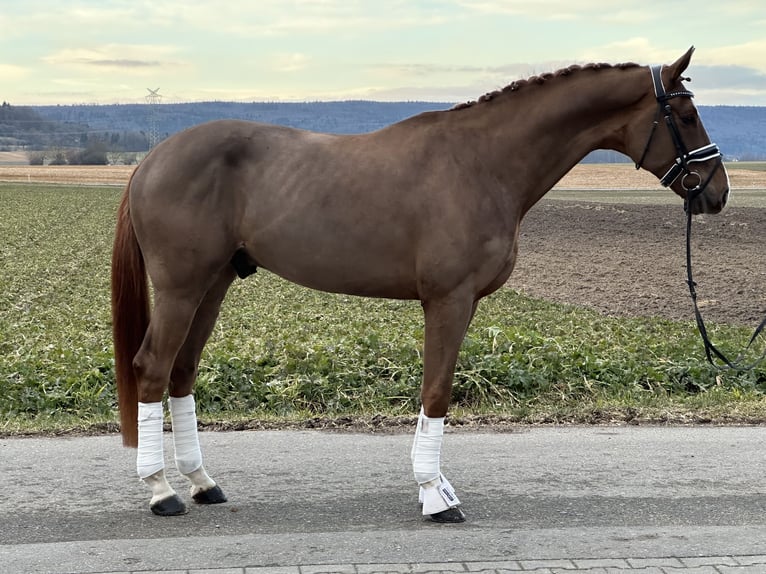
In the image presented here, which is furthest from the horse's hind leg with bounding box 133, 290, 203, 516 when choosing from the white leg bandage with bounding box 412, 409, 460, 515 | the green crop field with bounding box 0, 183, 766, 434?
the green crop field with bounding box 0, 183, 766, 434

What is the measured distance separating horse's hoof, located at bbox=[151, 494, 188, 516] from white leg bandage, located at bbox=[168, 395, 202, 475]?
252 millimetres

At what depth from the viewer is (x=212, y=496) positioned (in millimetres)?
5004

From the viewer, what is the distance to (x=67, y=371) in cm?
788

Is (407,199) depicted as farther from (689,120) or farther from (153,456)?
(153,456)

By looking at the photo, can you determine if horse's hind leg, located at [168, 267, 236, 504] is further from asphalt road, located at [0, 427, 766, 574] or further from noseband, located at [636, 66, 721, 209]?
noseband, located at [636, 66, 721, 209]

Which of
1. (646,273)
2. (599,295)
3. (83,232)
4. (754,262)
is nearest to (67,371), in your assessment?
(599,295)

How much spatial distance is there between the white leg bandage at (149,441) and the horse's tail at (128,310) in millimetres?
303

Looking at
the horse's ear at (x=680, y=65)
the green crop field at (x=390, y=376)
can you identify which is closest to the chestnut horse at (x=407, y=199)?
the horse's ear at (x=680, y=65)

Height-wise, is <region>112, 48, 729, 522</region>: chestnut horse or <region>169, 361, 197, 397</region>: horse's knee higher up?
<region>112, 48, 729, 522</region>: chestnut horse

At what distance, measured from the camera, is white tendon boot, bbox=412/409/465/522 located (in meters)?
4.72

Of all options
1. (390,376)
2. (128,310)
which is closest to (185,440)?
(128,310)

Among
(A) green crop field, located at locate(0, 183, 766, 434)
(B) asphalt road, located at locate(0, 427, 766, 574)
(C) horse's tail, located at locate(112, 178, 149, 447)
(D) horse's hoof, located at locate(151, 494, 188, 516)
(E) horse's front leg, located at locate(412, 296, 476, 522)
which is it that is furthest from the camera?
(A) green crop field, located at locate(0, 183, 766, 434)

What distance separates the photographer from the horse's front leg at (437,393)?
4699 millimetres

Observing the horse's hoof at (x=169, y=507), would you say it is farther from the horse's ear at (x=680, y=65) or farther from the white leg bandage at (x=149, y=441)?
the horse's ear at (x=680, y=65)
